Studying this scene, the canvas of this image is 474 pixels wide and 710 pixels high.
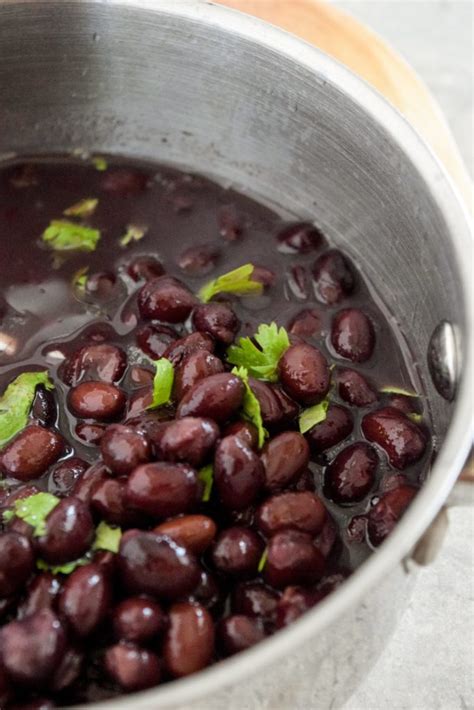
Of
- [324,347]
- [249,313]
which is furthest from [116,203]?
[324,347]

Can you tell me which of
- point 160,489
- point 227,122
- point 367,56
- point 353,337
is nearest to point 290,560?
point 160,489

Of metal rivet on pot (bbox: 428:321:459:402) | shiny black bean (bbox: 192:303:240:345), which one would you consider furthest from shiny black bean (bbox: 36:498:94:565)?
metal rivet on pot (bbox: 428:321:459:402)

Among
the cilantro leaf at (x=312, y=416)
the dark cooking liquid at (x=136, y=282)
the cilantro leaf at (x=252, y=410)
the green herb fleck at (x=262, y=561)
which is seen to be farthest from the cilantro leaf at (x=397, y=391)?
the green herb fleck at (x=262, y=561)

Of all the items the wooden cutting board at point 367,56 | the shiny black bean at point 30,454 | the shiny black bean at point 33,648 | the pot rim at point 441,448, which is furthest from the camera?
the wooden cutting board at point 367,56

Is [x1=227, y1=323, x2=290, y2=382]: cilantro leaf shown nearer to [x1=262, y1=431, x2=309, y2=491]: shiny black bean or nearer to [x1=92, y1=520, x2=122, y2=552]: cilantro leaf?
[x1=262, y1=431, x2=309, y2=491]: shiny black bean

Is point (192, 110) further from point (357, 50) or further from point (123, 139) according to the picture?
point (357, 50)

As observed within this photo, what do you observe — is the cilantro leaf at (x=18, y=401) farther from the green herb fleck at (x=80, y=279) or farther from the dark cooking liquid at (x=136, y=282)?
the green herb fleck at (x=80, y=279)
